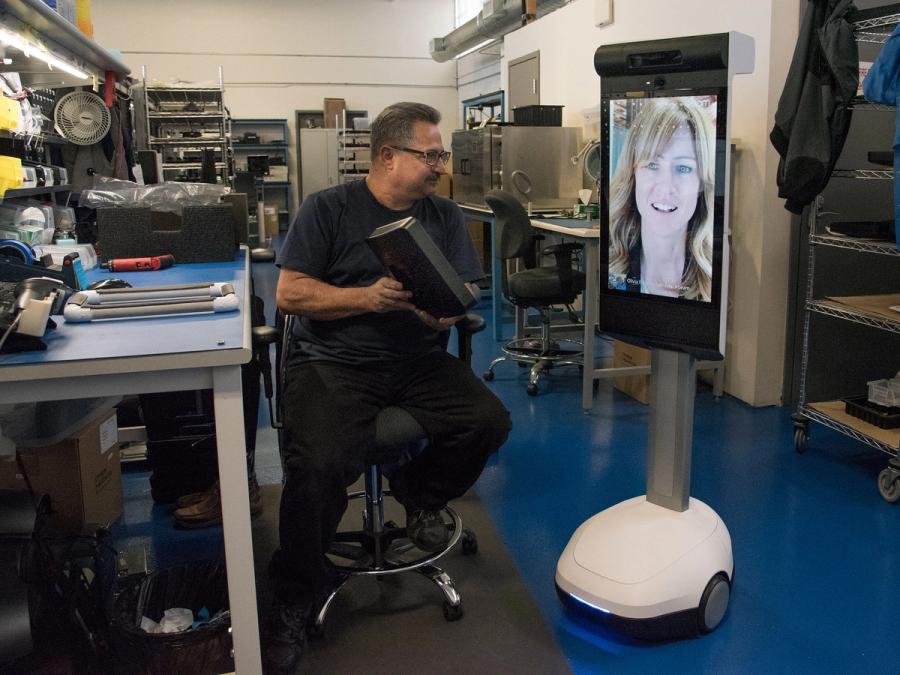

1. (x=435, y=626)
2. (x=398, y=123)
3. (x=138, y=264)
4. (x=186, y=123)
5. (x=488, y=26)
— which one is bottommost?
(x=435, y=626)

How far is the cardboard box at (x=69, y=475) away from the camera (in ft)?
7.29

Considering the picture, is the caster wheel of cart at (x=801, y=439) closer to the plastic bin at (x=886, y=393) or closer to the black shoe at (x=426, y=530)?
the plastic bin at (x=886, y=393)

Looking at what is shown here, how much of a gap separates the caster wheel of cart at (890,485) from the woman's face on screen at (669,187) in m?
1.40

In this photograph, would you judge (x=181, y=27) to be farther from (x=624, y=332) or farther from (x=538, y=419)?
(x=624, y=332)

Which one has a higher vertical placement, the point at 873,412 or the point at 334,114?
the point at 334,114

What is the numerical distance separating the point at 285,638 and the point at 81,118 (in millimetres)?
3122

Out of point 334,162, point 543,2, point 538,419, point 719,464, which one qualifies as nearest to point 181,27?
point 334,162

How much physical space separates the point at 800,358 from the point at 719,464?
94 cm

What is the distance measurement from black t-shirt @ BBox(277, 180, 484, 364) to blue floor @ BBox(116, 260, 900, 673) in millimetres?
743

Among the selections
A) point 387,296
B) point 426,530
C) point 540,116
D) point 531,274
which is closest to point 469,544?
point 426,530

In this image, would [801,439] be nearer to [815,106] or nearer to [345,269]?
[815,106]

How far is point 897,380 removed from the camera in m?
2.87

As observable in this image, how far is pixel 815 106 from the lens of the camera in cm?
275

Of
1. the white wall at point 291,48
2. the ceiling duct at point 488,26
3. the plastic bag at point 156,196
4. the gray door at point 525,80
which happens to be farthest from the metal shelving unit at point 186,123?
the plastic bag at point 156,196
